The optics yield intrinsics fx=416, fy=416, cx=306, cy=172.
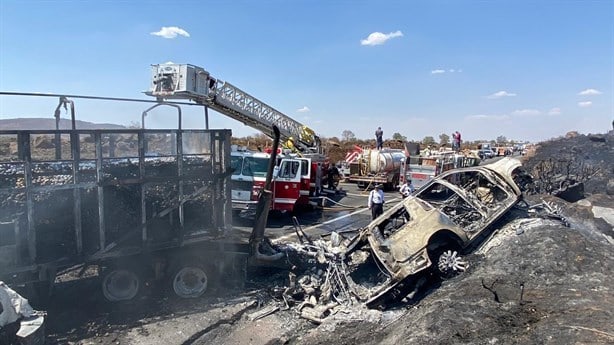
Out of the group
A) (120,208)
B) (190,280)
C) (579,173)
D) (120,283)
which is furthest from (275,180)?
(579,173)

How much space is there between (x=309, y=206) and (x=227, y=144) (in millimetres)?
7910

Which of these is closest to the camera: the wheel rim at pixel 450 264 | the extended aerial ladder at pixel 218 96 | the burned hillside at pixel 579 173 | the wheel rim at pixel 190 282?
the wheel rim at pixel 450 264

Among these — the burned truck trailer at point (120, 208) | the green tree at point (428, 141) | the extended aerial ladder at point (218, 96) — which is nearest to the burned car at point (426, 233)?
the burned truck trailer at point (120, 208)

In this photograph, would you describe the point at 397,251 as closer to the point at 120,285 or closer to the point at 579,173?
the point at 120,285

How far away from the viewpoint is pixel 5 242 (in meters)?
5.61

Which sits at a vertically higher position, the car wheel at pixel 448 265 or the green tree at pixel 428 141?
the green tree at pixel 428 141

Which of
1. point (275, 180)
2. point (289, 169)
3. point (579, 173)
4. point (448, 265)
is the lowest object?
point (448, 265)

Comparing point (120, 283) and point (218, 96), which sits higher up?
point (218, 96)

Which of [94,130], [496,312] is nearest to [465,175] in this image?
[496,312]

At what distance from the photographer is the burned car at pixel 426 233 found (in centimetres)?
637

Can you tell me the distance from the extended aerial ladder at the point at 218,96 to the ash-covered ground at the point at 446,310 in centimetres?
568

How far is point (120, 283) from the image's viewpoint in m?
6.68

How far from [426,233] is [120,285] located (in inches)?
196

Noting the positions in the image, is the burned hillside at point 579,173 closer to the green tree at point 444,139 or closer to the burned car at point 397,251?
the burned car at point 397,251
